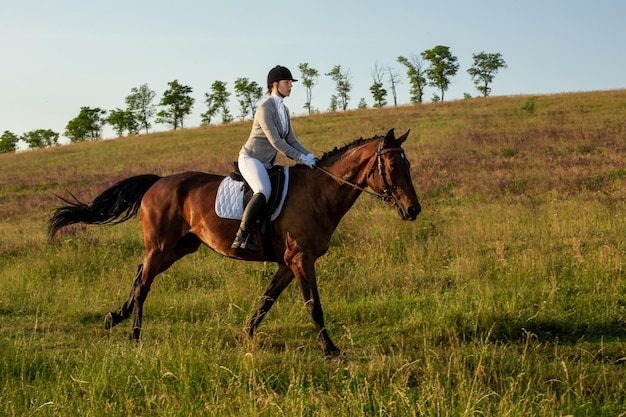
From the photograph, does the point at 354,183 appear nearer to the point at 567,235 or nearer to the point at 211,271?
the point at 211,271

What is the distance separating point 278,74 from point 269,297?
8.85 ft

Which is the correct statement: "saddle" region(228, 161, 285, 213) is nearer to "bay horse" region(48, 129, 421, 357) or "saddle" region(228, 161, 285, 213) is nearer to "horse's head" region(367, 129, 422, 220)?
"bay horse" region(48, 129, 421, 357)

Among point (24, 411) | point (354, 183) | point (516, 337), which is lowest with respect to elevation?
point (516, 337)

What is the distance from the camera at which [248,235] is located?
666cm

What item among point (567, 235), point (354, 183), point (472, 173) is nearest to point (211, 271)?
point (354, 183)

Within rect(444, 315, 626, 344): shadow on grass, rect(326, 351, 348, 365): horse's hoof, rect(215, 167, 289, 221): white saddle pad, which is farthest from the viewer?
rect(215, 167, 289, 221): white saddle pad

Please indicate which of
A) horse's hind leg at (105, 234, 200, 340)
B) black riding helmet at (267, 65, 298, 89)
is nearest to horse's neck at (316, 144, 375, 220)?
black riding helmet at (267, 65, 298, 89)

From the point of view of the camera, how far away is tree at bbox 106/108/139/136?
277 ft

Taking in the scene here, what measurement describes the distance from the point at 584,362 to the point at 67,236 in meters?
11.4

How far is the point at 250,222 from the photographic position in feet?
21.6

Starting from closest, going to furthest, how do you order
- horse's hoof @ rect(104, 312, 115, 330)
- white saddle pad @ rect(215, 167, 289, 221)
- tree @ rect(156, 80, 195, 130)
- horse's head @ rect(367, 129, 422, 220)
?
horse's head @ rect(367, 129, 422, 220)
white saddle pad @ rect(215, 167, 289, 221)
horse's hoof @ rect(104, 312, 115, 330)
tree @ rect(156, 80, 195, 130)

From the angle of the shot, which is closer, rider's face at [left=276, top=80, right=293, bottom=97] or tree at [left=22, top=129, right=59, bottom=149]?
rider's face at [left=276, top=80, right=293, bottom=97]

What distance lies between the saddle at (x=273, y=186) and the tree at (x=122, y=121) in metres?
82.4

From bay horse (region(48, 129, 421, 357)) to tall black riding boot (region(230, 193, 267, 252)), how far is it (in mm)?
122
